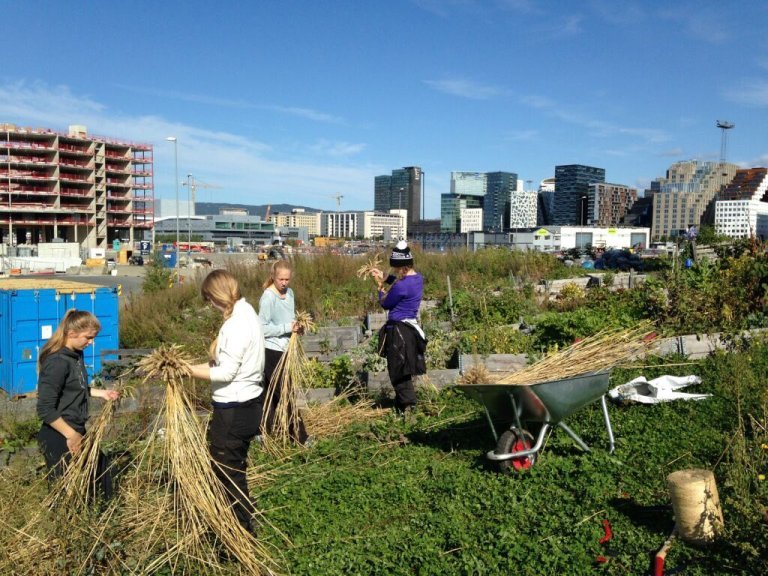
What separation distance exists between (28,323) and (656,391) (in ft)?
24.5

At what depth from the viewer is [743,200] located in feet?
331

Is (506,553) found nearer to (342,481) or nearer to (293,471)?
(342,481)

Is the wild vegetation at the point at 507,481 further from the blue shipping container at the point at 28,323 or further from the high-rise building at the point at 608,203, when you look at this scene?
the high-rise building at the point at 608,203

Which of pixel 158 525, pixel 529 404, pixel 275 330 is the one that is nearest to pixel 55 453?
pixel 158 525

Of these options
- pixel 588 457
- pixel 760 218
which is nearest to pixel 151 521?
pixel 588 457

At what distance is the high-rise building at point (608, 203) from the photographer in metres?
150

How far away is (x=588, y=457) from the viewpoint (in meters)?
4.74

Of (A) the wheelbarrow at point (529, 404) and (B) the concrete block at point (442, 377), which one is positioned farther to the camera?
(B) the concrete block at point (442, 377)

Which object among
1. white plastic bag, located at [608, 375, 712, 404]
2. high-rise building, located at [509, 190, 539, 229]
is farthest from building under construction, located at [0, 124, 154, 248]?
high-rise building, located at [509, 190, 539, 229]

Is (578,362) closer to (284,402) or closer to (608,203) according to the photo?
(284,402)

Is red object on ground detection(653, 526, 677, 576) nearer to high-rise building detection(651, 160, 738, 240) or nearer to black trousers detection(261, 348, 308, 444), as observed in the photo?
black trousers detection(261, 348, 308, 444)

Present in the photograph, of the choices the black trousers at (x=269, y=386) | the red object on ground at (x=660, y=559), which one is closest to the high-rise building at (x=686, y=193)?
the black trousers at (x=269, y=386)

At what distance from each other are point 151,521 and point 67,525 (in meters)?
0.48

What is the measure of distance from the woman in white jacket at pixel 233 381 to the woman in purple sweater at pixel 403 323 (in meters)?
2.32
